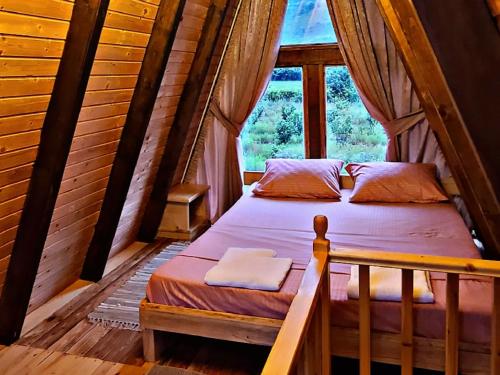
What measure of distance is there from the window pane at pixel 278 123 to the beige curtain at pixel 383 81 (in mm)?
571

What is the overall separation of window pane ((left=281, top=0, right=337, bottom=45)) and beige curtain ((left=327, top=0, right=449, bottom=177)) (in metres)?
0.22

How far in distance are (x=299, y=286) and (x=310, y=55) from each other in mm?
2797

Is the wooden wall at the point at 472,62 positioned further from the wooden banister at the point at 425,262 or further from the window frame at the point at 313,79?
the window frame at the point at 313,79

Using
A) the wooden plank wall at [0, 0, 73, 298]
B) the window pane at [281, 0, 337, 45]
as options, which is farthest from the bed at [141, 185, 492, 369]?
the window pane at [281, 0, 337, 45]

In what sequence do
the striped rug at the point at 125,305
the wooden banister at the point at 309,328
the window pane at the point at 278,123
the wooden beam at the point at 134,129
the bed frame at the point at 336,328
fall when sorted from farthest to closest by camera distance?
the window pane at the point at 278,123 < the striped rug at the point at 125,305 < the wooden beam at the point at 134,129 < the bed frame at the point at 336,328 < the wooden banister at the point at 309,328

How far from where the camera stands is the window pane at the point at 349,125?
174 inches

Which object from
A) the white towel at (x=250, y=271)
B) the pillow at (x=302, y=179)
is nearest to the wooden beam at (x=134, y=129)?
the white towel at (x=250, y=271)

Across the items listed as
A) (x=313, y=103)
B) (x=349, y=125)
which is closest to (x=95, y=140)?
(x=313, y=103)

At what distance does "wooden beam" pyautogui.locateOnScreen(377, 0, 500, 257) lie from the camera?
2.36 metres

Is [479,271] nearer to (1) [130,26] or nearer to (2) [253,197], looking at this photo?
(1) [130,26]

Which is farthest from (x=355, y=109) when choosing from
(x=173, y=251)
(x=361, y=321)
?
(x=361, y=321)

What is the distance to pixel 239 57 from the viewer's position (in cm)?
Result: 442

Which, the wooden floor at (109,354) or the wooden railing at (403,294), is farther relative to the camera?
the wooden floor at (109,354)

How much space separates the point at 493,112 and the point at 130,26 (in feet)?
5.96
